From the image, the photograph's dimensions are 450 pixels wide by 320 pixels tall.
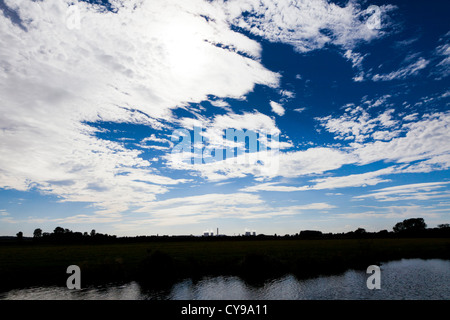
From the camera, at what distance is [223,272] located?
168ft

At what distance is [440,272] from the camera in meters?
49.7

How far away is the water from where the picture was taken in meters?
33.7

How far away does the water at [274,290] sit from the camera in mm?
33688

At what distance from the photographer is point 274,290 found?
37.1 m

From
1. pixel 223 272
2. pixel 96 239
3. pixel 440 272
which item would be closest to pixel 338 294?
pixel 223 272
